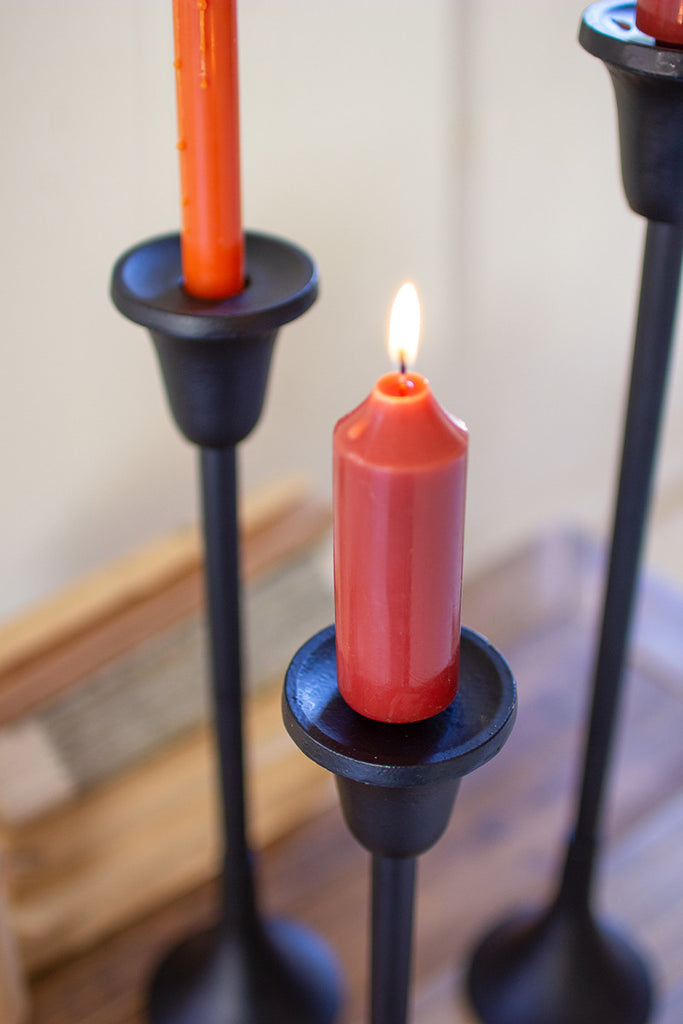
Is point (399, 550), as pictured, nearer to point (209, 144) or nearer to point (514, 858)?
point (209, 144)

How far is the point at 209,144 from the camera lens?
0.48 m

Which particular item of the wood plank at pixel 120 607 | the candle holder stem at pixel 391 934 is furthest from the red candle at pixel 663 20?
the wood plank at pixel 120 607

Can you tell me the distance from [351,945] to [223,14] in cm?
59

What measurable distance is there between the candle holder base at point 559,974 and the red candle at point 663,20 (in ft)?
1.77

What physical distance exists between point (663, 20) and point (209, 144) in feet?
0.62

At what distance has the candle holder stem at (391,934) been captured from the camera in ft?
1.51

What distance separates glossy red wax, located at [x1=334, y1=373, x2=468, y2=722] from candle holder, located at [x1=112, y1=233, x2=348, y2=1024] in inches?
5.9

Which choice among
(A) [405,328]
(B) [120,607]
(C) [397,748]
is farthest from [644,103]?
(B) [120,607]

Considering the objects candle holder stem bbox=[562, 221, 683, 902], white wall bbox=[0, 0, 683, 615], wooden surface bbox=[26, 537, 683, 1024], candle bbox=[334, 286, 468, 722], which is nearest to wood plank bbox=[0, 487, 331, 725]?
white wall bbox=[0, 0, 683, 615]

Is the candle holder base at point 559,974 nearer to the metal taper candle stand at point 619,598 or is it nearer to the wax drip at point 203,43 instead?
the metal taper candle stand at point 619,598

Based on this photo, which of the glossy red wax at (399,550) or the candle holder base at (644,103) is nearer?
the glossy red wax at (399,550)

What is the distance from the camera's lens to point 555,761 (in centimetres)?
91

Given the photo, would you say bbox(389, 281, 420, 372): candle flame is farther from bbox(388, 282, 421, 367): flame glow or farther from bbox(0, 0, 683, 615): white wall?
bbox(0, 0, 683, 615): white wall

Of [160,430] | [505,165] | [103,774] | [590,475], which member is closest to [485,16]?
[505,165]
